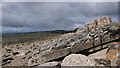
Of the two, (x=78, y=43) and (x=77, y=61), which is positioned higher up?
(x=78, y=43)

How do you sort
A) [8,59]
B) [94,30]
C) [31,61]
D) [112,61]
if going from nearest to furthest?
[112,61] < [31,61] < [94,30] < [8,59]

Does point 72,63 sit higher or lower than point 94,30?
lower

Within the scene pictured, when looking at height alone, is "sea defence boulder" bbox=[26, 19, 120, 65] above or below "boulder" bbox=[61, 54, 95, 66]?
above

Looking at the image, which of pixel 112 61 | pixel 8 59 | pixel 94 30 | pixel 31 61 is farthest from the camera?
pixel 8 59

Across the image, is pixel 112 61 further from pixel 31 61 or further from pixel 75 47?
pixel 31 61

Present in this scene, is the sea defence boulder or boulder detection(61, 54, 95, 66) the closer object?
boulder detection(61, 54, 95, 66)

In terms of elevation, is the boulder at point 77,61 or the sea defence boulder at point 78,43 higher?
the sea defence boulder at point 78,43

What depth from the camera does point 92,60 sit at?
15.0 metres

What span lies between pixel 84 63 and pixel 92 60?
0.61 meters

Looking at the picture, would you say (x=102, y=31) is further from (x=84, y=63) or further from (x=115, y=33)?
(x=84, y=63)

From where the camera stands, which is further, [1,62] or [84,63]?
[1,62]

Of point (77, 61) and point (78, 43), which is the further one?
point (78, 43)

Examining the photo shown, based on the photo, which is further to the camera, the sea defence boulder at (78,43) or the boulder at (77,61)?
the sea defence boulder at (78,43)

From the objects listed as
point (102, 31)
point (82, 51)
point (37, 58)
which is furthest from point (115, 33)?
point (37, 58)
